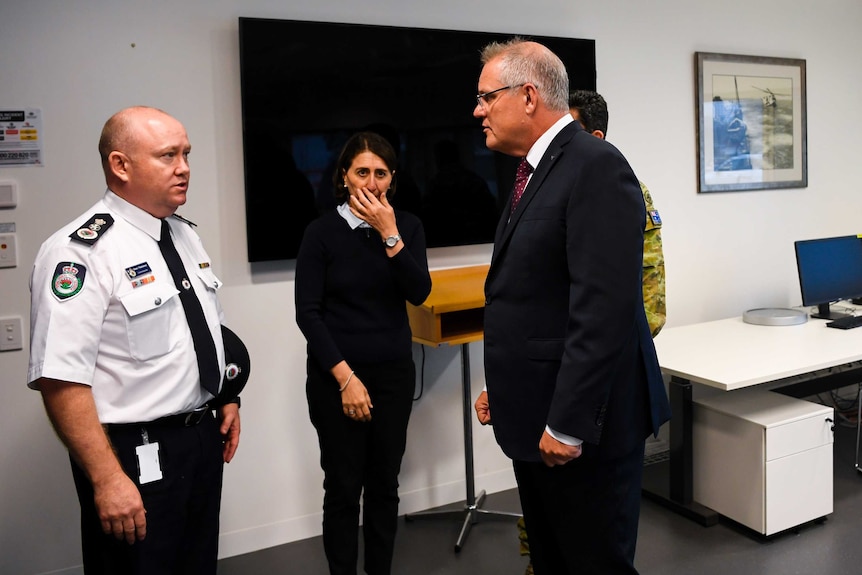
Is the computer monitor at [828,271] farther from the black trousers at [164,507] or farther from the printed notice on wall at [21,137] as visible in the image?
the printed notice on wall at [21,137]

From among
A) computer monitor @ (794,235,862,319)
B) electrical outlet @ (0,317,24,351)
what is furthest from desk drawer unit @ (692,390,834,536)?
electrical outlet @ (0,317,24,351)

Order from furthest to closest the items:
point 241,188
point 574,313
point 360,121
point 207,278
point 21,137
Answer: point 360,121 → point 241,188 → point 21,137 → point 207,278 → point 574,313

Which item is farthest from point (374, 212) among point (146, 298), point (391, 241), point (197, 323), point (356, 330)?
point (146, 298)

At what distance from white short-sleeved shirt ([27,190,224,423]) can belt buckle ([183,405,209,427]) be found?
2cm

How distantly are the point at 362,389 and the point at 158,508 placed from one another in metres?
0.72

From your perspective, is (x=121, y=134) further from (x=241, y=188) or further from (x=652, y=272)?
(x=652, y=272)

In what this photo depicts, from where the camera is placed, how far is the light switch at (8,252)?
248cm

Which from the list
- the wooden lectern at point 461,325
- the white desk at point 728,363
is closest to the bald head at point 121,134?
the wooden lectern at point 461,325

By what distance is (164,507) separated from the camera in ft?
5.41

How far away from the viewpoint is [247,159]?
106 inches

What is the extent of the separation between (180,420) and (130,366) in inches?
7.0

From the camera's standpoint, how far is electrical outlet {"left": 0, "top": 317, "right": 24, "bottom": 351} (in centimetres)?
250

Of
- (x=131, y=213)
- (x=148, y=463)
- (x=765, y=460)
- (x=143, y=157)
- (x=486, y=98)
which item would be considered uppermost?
(x=486, y=98)

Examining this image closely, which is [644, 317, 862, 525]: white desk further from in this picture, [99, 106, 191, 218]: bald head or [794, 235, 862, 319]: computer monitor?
[99, 106, 191, 218]: bald head
